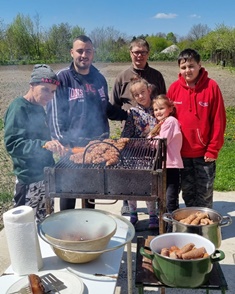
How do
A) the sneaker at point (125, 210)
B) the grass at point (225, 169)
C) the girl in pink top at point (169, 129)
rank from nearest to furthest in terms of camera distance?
the girl in pink top at point (169, 129) → the sneaker at point (125, 210) → the grass at point (225, 169)

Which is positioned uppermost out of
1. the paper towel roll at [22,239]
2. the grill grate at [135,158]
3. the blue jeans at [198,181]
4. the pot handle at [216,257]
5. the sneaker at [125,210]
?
the grill grate at [135,158]

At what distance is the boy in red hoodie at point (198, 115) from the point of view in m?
3.33

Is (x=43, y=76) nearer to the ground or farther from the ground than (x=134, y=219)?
farther from the ground

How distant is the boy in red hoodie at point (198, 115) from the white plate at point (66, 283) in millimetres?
1987

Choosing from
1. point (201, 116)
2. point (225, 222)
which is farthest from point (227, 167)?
point (225, 222)

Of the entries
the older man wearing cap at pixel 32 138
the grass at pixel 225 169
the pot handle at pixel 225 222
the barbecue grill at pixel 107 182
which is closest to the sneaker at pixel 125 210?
the older man wearing cap at pixel 32 138

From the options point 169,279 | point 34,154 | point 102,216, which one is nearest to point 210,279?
point 169,279

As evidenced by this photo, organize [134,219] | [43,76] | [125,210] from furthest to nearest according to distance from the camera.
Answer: [125,210] < [134,219] < [43,76]

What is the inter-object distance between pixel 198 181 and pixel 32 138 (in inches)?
68.8

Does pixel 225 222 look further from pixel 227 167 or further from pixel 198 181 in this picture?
pixel 227 167

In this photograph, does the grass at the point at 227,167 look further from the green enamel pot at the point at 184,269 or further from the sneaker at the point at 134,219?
the green enamel pot at the point at 184,269

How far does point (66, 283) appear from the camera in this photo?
1791 mm

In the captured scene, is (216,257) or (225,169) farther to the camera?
(225,169)

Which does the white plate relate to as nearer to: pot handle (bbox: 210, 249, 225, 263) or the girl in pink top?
pot handle (bbox: 210, 249, 225, 263)
